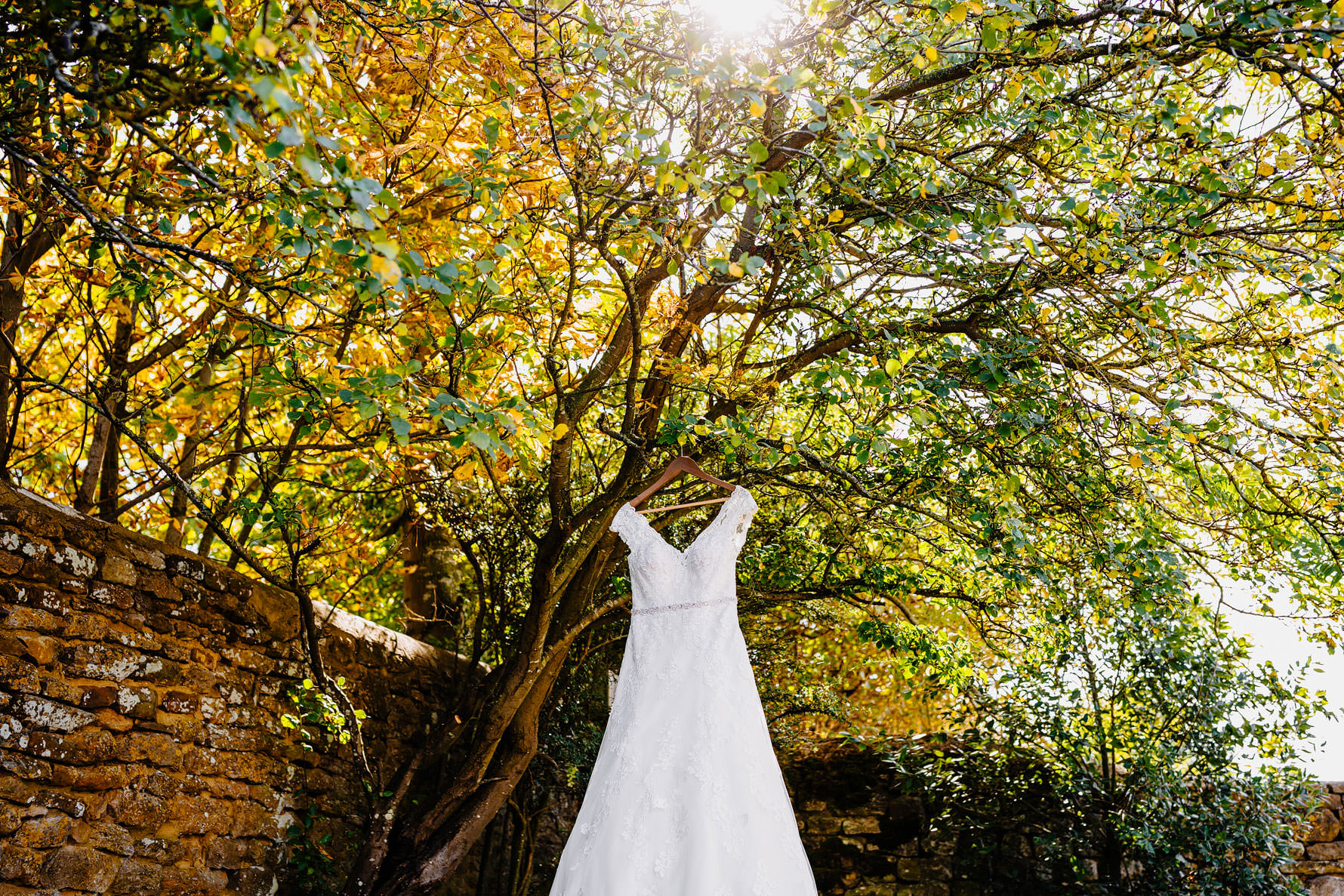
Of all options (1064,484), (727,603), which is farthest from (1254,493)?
(727,603)

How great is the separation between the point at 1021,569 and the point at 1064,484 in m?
0.44

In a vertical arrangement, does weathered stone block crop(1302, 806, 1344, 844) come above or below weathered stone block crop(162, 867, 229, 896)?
above

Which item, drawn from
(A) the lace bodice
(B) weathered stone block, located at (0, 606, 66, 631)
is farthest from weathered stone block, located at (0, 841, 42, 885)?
(A) the lace bodice

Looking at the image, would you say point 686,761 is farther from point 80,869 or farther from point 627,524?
A: point 80,869

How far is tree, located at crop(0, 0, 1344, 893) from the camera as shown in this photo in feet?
9.11

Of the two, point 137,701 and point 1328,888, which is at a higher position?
point 137,701

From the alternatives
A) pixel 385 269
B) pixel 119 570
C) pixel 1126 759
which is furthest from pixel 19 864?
pixel 1126 759

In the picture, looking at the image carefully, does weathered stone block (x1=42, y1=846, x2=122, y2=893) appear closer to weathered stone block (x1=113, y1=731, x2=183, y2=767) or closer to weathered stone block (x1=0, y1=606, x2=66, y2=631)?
weathered stone block (x1=113, y1=731, x2=183, y2=767)

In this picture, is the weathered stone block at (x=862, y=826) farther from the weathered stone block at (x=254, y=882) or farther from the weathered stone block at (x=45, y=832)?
the weathered stone block at (x=45, y=832)

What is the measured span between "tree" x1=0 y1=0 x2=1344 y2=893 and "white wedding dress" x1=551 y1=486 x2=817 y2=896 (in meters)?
0.63

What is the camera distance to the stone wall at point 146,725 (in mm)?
3145

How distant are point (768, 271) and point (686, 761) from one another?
7.12 feet

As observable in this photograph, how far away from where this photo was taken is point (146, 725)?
358cm

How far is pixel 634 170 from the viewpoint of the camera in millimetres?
3109
